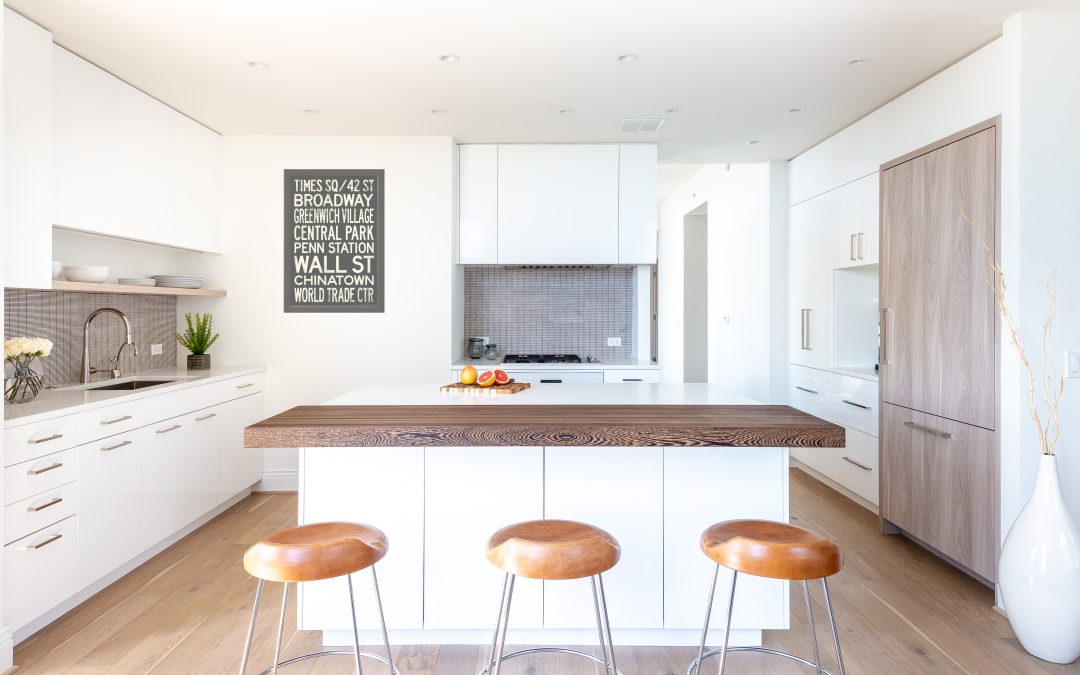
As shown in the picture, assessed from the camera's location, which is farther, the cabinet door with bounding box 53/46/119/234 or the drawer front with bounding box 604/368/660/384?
the drawer front with bounding box 604/368/660/384

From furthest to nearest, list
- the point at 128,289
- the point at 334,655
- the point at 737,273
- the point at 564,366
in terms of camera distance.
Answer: the point at 737,273 → the point at 564,366 → the point at 128,289 → the point at 334,655

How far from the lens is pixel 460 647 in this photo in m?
2.39

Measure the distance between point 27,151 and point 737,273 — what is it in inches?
196

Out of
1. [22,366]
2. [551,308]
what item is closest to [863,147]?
[551,308]

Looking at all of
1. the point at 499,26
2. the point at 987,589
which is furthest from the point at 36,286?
→ the point at 987,589

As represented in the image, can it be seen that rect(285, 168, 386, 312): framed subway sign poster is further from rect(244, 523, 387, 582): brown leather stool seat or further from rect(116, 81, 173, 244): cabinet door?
rect(244, 523, 387, 582): brown leather stool seat

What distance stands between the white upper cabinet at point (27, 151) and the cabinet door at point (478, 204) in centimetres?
240

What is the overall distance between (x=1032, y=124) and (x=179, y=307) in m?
4.88

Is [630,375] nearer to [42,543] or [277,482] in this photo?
[277,482]

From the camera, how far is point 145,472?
3.06 m

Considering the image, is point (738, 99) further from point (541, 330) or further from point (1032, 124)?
point (541, 330)

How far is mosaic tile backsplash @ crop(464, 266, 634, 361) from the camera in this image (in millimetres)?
5020

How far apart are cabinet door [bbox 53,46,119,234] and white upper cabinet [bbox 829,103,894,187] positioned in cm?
413

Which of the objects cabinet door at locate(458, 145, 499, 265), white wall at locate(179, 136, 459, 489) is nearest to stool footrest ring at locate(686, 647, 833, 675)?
white wall at locate(179, 136, 459, 489)
